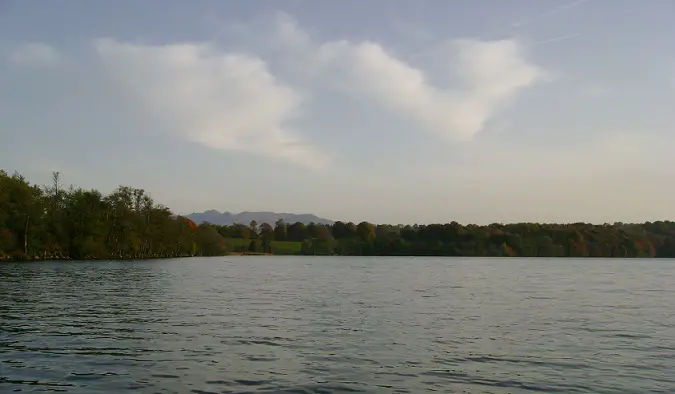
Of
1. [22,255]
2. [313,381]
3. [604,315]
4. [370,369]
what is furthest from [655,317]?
[22,255]

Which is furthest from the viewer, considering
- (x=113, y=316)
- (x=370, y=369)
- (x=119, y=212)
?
(x=119, y=212)

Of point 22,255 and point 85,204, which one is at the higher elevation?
point 85,204

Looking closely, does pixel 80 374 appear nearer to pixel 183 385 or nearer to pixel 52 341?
pixel 183 385

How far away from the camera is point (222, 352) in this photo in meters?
25.3

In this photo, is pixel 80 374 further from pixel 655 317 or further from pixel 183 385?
pixel 655 317

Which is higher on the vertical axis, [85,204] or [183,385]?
[85,204]

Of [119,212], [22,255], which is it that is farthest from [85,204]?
[22,255]

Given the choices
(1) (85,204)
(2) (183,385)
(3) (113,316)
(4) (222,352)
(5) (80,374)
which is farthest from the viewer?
(1) (85,204)

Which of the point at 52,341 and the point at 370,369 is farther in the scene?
the point at 52,341

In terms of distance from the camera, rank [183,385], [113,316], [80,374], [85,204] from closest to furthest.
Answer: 1. [183,385]
2. [80,374]
3. [113,316]
4. [85,204]

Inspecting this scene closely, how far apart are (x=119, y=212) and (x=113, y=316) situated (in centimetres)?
15129

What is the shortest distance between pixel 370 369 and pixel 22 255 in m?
147

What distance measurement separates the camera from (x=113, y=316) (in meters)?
38.2

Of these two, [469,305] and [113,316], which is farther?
[469,305]
